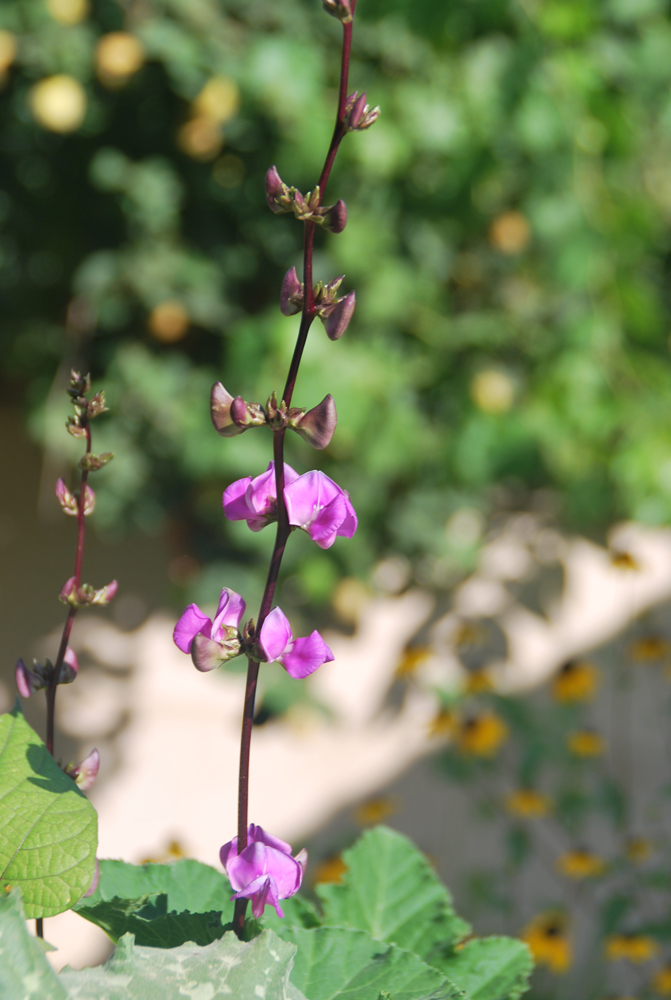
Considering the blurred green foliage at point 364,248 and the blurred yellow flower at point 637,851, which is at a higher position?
the blurred green foliage at point 364,248

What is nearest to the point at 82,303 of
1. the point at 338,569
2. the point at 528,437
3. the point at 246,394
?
the point at 246,394

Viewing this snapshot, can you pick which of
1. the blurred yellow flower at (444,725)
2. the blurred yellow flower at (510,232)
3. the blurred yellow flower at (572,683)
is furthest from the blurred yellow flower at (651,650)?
the blurred yellow flower at (510,232)

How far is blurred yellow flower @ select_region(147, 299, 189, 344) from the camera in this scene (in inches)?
69.7

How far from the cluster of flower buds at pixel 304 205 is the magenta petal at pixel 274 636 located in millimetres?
162

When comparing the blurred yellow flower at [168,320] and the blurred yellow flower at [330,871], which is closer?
the blurred yellow flower at [330,871]

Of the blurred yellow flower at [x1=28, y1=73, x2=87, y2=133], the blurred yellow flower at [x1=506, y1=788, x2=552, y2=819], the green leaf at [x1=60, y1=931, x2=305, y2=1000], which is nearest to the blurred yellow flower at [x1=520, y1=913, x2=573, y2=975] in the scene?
the blurred yellow flower at [x1=506, y1=788, x2=552, y2=819]

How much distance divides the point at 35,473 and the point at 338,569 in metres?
1.04

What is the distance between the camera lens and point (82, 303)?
1.88 m

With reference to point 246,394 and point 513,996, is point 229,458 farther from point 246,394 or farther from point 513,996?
point 513,996

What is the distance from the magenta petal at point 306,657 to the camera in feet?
1.17

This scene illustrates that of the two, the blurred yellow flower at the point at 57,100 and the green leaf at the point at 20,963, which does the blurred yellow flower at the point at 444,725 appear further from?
the green leaf at the point at 20,963

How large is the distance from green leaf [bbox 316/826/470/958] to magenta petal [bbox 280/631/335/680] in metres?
0.26

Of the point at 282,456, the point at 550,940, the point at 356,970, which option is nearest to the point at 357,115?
the point at 282,456

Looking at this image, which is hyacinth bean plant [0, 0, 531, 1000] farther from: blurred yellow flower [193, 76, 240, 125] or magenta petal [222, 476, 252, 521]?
blurred yellow flower [193, 76, 240, 125]
